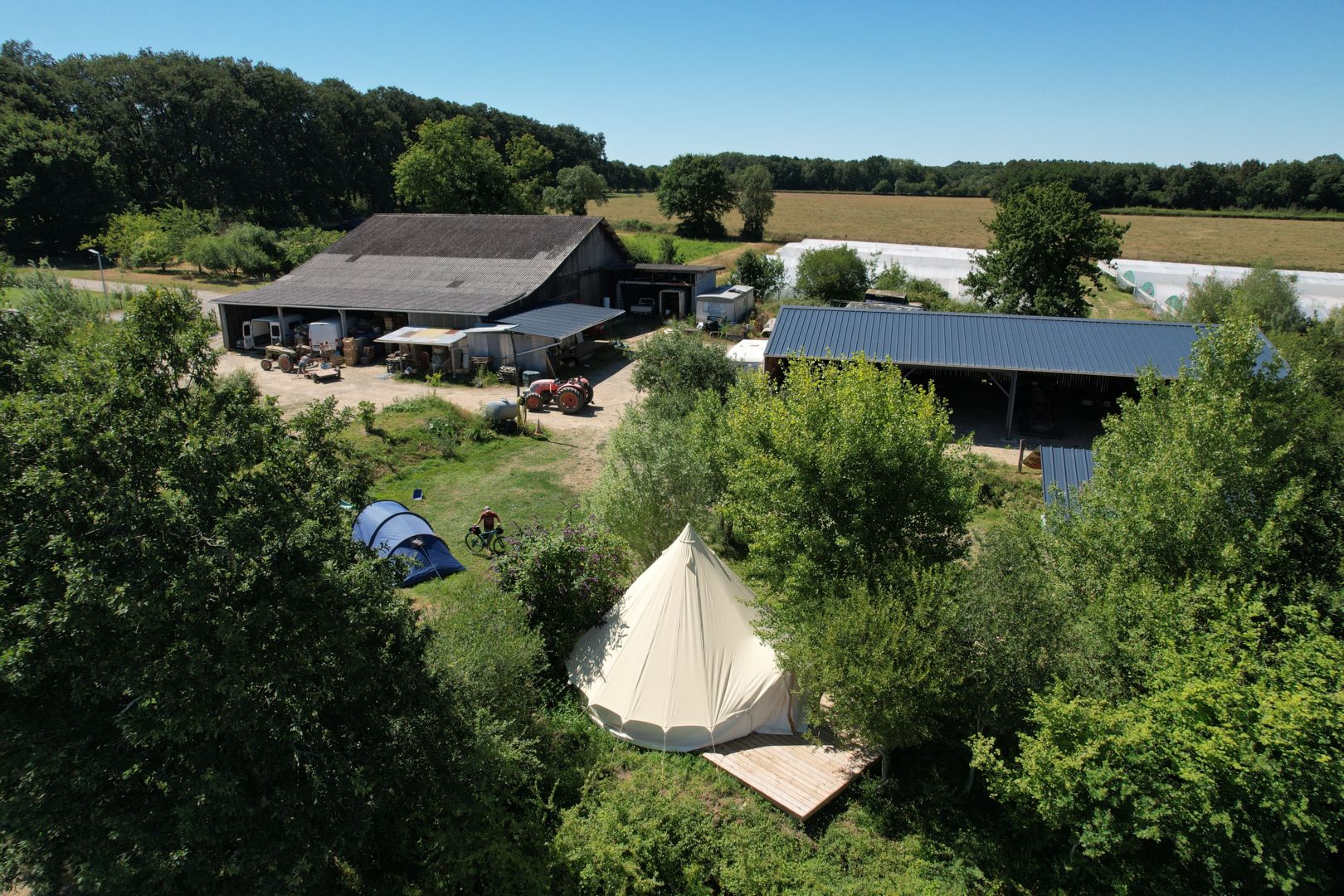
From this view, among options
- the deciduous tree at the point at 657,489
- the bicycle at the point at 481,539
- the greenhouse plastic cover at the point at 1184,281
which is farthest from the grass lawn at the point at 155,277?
the greenhouse plastic cover at the point at 1184,281

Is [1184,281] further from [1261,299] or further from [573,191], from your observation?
[573,191]

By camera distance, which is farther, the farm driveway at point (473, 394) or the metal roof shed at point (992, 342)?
the farm driveway at point (473, 394)

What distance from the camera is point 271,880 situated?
6.89m

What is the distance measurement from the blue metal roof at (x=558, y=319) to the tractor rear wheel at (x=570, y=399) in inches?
151

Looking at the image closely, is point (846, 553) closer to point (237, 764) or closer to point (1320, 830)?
point (1320, 830)

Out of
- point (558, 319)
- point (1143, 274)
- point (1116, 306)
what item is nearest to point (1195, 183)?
point (1143, 274)

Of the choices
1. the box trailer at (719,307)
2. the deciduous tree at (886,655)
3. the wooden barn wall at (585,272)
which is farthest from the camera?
the box trailer at (719,307)

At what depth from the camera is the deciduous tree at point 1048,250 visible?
3048 cm

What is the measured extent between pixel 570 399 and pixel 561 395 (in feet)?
1.43

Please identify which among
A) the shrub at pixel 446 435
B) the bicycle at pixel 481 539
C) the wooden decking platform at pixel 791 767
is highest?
the shrub at pixel 446 435

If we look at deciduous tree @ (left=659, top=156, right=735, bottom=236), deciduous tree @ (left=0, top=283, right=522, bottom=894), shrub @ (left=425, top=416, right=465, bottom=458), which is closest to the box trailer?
shrub @ (left=425, top=416, right=465, bottom=458)

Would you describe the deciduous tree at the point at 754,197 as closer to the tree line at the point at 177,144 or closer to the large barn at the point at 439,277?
the tree line at the point at 177,144

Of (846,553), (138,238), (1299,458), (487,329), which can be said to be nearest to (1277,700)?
(846,553)

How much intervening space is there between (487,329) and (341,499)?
2227 centimetres
